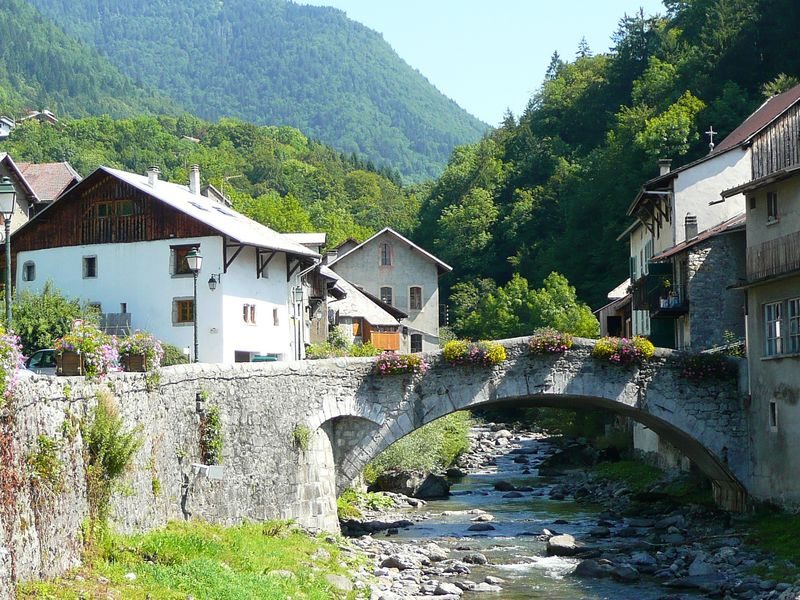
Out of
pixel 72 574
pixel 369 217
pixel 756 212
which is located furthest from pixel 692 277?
pixel 369 217

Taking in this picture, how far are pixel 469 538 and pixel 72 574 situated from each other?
57.7 feet

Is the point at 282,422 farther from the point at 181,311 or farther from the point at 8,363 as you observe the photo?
the point at 181,311

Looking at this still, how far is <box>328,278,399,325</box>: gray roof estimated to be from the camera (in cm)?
6462

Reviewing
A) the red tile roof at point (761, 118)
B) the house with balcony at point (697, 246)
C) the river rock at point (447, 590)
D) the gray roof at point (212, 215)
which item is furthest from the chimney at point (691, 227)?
the river rock at point (447, 590)

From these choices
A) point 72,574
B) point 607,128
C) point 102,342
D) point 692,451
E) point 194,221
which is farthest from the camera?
point 607,128

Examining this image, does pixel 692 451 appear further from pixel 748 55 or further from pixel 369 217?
pixel 369 217

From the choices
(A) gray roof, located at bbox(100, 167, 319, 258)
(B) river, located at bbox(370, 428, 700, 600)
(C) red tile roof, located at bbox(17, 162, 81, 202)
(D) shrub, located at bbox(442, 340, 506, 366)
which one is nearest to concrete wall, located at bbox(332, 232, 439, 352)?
(C) red tile roof, located at bbox(17, 162, 81, 202)

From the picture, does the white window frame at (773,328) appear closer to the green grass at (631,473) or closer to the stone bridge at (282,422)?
the stone bridge at (282,422)

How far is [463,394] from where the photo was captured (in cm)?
2891

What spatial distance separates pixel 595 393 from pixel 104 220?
69.7 feet

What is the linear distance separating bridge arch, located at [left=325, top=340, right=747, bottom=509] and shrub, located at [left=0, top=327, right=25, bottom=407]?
52.6 feet

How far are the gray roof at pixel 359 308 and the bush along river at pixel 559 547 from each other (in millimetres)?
22675

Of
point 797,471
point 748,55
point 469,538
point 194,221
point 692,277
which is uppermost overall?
point 748,55

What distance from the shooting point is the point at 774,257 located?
2762 cm
